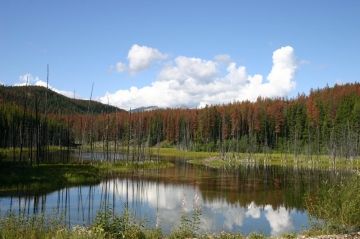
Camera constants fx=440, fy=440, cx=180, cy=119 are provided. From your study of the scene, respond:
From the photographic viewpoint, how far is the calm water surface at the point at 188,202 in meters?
31.6

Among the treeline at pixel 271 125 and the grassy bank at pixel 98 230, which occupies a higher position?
the treeline at pixel 271 125

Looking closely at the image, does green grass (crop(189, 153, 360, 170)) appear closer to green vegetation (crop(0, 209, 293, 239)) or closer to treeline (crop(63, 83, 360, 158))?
treeline (crop(63, 83, 360, 158))

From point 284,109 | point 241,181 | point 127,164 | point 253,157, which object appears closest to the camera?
point 241,181

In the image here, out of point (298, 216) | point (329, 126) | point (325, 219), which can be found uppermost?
point (329, 126)

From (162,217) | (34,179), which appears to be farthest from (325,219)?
(34,179)

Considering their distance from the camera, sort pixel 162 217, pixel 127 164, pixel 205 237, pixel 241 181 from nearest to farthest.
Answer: pixel 205 237 < pixel 162 217 < pixel 241 181 < pixel 127 164

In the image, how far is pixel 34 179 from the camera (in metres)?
50.2

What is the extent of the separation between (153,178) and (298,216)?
32870mm

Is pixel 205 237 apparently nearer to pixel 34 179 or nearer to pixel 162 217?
pixel 162 217

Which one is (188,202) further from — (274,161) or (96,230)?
(274,161)

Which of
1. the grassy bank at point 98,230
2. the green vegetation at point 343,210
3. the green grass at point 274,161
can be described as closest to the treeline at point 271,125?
the green grass at point 274,161

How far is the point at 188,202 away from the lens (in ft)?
137

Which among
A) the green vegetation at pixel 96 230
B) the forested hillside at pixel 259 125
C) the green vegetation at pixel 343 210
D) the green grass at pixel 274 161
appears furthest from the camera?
the forested hillside at pixel 259 125

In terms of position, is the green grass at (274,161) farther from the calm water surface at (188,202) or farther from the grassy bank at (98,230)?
the grassy bank at (98,230)
